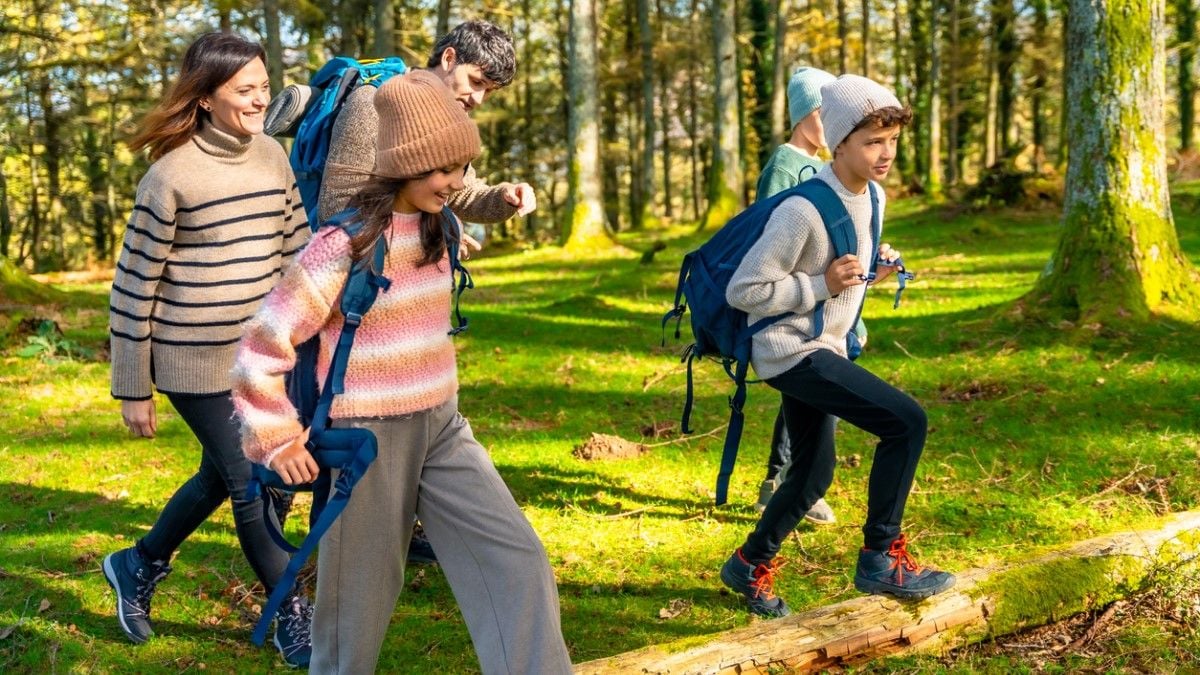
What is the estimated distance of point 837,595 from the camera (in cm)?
480

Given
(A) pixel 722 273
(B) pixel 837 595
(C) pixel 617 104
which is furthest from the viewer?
(C) pixel 617 104

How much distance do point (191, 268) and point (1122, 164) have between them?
7331mm

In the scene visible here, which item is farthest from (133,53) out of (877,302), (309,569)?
(309,569)

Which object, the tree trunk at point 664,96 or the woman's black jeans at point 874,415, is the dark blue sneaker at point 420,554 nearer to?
the woman's black jeans at point 874,415

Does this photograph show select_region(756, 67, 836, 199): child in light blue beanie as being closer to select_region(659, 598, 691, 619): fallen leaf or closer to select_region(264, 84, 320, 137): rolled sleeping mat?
select_region(659, 598, 691, 619): fallen leaf

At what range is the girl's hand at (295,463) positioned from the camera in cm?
288

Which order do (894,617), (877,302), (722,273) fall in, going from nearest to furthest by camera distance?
(894,617) → (722,273) → (877,302)

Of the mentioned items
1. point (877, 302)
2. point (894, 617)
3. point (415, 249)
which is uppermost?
point (415, 249)

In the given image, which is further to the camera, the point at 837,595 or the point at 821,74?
the point at 821,74

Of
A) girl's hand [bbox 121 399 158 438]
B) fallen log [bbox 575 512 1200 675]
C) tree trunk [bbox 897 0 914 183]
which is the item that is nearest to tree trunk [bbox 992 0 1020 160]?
tree trunk [bbox 897 0 914 183]

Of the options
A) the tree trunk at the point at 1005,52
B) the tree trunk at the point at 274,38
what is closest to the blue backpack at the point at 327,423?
the tree trunk at the point at 274,38

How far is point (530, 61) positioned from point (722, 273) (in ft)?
108

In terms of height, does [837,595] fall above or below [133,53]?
below

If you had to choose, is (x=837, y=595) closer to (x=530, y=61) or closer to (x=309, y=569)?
(x=309, y=569)
